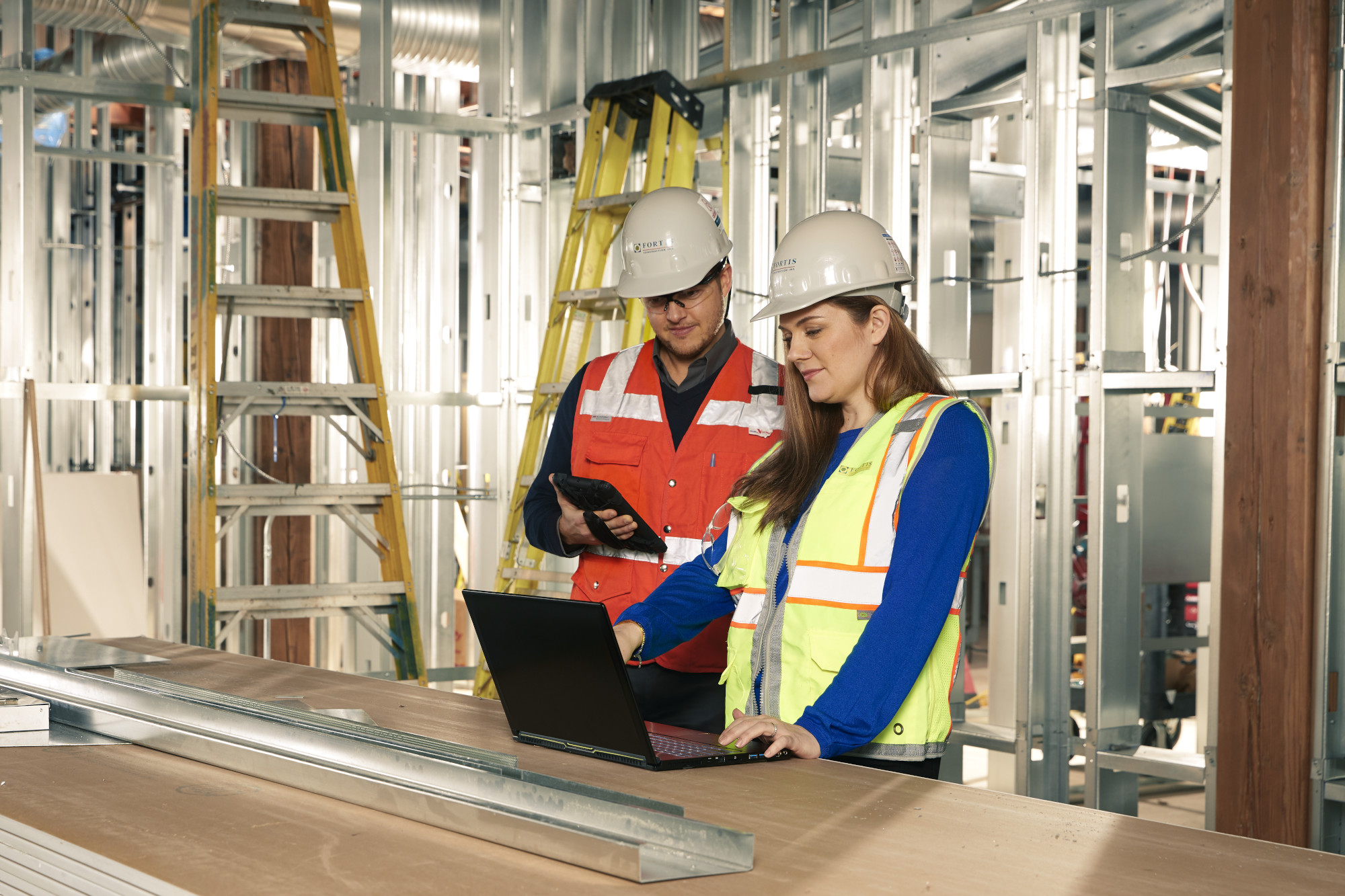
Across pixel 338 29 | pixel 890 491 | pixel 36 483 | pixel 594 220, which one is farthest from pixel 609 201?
pixel 890 491

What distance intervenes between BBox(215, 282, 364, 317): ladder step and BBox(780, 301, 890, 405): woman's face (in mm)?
2519

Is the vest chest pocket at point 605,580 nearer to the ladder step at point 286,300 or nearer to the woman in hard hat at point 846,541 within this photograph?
Result: the woman in hard hat at point 846,541

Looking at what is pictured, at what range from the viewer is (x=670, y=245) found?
9.74 ft

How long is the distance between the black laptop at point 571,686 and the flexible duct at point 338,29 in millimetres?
4719

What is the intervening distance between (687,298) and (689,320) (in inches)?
2.0

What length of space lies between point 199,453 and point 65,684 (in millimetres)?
2346

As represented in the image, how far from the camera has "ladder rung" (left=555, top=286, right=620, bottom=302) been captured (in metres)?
4.61

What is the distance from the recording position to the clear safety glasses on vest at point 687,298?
2912mm

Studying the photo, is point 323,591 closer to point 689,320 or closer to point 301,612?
point 301,612

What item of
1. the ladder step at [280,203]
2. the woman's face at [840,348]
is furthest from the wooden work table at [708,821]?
the ladder step at [280,203]

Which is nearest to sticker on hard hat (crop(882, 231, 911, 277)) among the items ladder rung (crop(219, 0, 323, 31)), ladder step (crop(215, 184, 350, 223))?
ladder step (crop(215, 184, 350, 223))

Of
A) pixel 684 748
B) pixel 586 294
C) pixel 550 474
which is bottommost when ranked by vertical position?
pixel 684 748

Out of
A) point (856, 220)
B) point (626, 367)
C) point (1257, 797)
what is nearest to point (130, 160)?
point (626, 367)

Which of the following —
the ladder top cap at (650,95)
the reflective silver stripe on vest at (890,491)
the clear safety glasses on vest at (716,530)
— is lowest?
the clear safety glasses on vest at (716,530)
